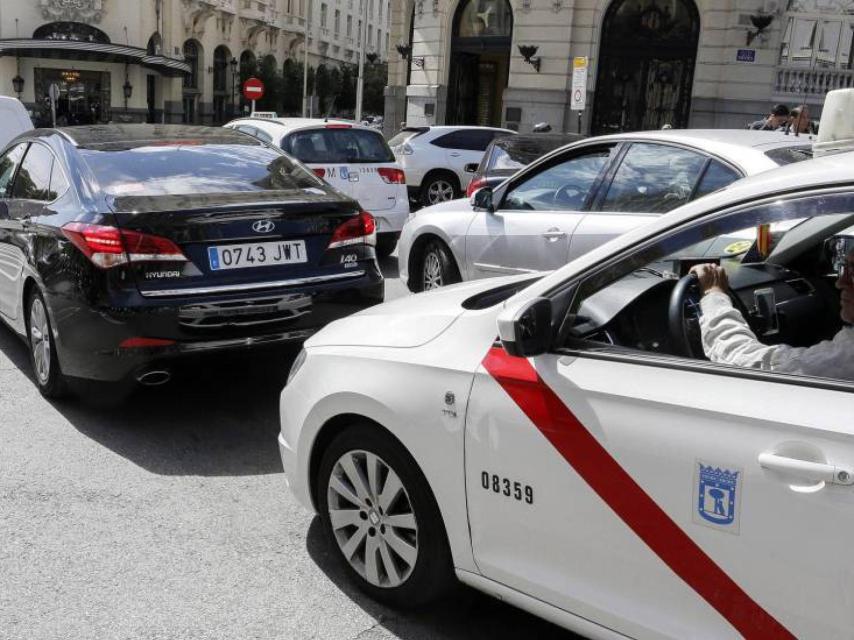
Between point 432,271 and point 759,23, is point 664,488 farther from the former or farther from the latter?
point 759,23

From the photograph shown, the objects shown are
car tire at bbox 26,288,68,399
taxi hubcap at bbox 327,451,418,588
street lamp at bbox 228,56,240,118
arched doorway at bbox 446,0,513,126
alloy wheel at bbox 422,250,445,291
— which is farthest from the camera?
street lamp at bbox 228,56,240,118

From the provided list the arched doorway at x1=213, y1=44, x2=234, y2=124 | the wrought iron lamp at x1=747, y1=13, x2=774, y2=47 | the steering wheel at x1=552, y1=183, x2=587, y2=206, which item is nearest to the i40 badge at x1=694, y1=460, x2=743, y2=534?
the steering wheel at x1=552, y1=183, x2=587, y2=206

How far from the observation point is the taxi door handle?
6.31 feet

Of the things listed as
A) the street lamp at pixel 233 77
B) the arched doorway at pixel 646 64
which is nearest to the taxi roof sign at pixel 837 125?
the arched doorway at pixel 646 64

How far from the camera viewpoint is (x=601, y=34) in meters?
25.6

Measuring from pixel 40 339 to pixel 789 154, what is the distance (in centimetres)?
433

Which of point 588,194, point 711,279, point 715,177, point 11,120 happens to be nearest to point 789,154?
point 715,177

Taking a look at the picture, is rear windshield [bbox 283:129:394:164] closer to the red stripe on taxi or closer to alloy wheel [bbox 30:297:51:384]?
alloy wheel [bbox 30:297:51:384]

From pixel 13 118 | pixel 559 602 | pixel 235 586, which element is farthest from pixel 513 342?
pixel 13 118

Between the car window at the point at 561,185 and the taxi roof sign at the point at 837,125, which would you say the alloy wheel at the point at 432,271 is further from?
the taxi roof sign at the point at 837,125

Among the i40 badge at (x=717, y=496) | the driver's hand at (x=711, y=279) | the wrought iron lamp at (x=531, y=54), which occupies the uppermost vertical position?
the wrought iron lamp at (x=531, y=54)

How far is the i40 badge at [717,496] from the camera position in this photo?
82.8 inches

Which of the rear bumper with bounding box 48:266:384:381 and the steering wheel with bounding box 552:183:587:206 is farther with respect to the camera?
the steering wheel with bounding box 552:183:587:206

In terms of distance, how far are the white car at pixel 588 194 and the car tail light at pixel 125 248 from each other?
2.61 m
